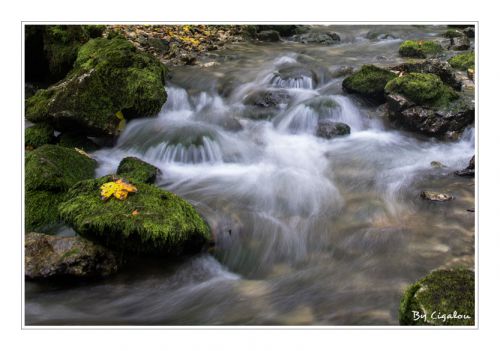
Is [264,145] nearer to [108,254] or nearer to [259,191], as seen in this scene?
[259,191]

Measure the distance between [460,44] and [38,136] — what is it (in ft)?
34.7

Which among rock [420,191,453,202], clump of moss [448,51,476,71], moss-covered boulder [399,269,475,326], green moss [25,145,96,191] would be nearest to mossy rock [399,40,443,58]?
clump of moss [448,51,476,71]

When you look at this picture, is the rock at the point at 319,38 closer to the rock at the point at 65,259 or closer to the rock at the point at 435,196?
the rock at the point at 435,196

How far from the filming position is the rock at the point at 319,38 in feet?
43.4

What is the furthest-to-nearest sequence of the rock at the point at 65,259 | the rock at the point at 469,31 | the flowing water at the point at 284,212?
1. the rock at the point at 469,31
2. the rock at the point at 65,259
3. the flowing water at the point at 284,212

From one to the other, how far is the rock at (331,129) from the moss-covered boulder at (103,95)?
112 inches

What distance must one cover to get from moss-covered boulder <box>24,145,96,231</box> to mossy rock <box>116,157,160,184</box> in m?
0.52

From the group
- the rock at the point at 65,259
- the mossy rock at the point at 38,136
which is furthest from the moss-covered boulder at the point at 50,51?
the rock at the point at 65,259

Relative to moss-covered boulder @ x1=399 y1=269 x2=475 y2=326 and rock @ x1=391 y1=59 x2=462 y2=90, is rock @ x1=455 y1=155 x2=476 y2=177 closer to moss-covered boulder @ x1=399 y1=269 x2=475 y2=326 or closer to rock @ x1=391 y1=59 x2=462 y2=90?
rock @ x1=391 y1=59 x2=462 y2=90

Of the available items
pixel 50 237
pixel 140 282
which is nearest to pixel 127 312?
pixel 140 282

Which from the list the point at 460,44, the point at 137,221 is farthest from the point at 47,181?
the point at 460,44

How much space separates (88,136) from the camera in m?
7.06

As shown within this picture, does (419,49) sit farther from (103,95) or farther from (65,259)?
(65,259)

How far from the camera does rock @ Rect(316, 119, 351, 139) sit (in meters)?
7.57
